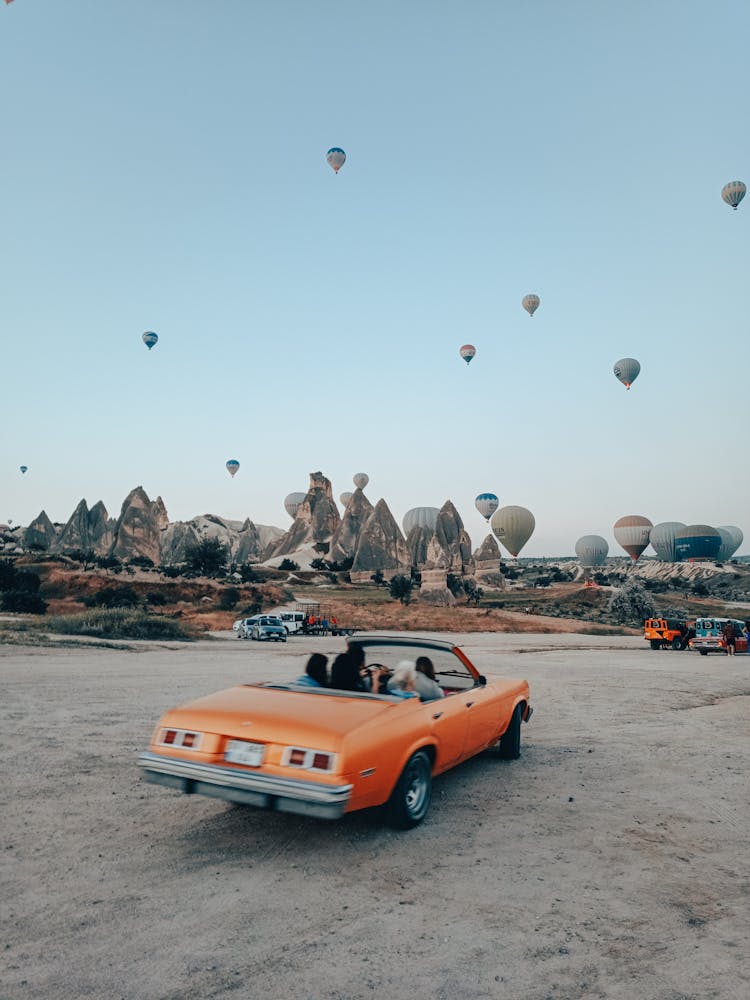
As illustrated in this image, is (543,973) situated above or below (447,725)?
below

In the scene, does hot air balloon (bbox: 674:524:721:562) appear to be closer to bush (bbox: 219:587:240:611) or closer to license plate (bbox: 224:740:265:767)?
bush (bbox: 219:587:240:611)

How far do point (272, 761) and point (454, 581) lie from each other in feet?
277

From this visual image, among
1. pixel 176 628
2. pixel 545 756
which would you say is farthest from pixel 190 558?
pixel 545 756

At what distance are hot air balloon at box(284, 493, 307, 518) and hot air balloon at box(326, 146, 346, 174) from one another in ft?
430

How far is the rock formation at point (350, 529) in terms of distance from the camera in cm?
15000

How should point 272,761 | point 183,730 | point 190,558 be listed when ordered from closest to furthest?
point 272,761 → point 183,730 → point 190,558

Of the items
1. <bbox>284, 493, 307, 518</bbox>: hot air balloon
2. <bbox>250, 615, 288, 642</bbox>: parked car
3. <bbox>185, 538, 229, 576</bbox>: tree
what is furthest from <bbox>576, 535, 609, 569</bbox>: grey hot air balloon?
<bbox>250, 615, 288, 642</bbox>: parked car

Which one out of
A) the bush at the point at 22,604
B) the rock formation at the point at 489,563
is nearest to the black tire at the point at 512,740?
the bush at the point at 22,604

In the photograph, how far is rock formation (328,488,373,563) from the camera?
150 meters

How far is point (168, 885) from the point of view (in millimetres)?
4402

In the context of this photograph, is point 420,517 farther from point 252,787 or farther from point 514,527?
point 252,787

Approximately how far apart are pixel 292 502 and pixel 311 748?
18152cm

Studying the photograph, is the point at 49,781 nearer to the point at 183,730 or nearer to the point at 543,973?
the point at 183,730

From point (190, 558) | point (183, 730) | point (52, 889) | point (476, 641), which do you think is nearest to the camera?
point (52, 889)
